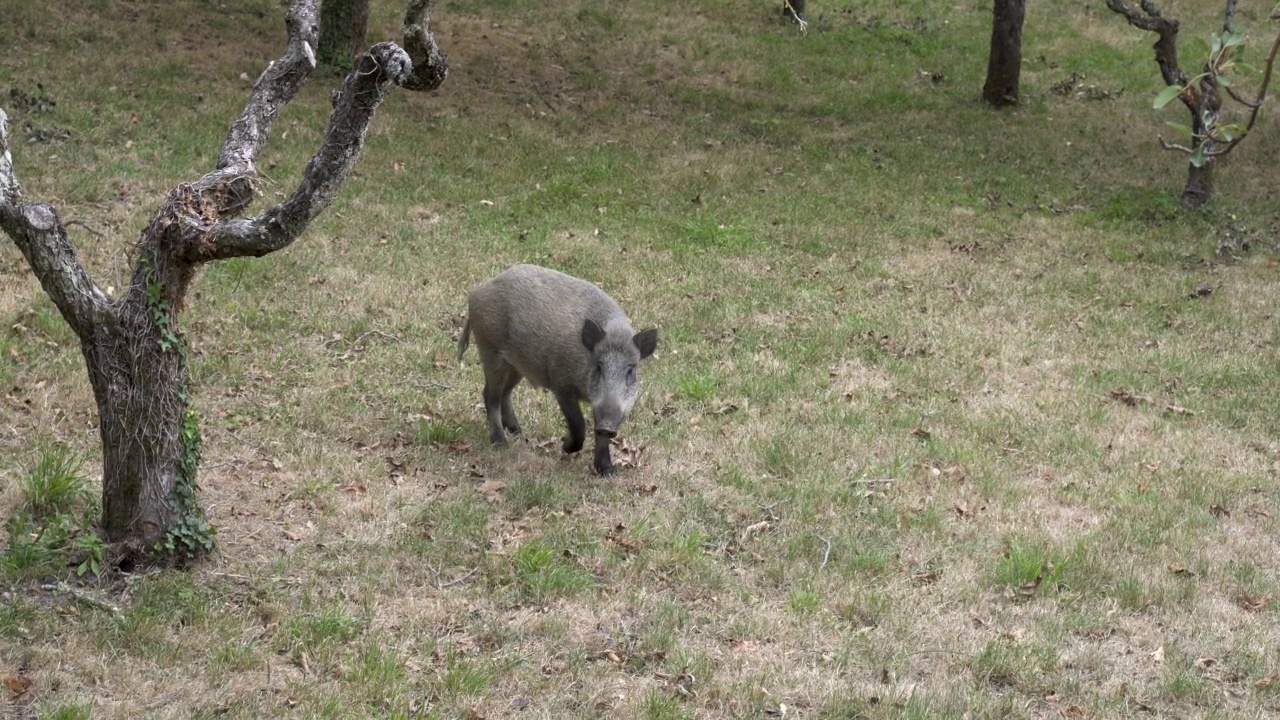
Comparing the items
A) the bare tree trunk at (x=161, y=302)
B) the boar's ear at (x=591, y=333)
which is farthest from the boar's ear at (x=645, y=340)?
the bare tree trunk at (x=161, y=302)

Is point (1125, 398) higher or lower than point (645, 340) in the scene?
lower

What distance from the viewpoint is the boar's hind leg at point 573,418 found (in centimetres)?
887

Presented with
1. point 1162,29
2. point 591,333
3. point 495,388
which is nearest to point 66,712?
point 591,333

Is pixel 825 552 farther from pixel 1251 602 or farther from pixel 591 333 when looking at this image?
pixel 1251 602

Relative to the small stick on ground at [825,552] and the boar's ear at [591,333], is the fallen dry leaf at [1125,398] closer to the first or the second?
the small stick on ground at [825,552]

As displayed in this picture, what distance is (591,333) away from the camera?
27.9ft

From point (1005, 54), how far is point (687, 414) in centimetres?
1392

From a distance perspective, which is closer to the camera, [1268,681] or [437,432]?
[1268,681]

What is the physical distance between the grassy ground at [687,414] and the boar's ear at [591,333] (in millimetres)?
958

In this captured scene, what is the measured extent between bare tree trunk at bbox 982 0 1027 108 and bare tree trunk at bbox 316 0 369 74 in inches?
413

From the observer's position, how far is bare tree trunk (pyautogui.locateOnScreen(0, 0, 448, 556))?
6293mm

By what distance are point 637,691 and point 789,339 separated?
6417 mm

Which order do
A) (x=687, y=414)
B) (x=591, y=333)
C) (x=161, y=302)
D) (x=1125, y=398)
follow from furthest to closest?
(x=1125, y=398)
(x=687, y=414)
(x=591, y=333)
(x=161, y=302)

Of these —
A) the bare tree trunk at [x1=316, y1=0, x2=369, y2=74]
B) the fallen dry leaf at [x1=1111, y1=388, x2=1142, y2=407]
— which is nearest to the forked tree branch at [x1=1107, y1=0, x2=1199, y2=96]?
the fallen dry leaf at [x1=1111, y1=388, x2=1142, y2=407]
